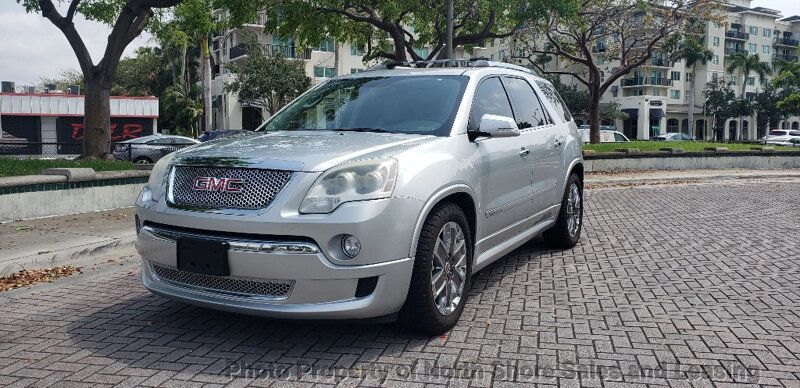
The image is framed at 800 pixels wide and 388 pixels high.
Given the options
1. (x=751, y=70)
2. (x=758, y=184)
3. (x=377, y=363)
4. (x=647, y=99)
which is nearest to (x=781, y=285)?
(x=377, y=363)

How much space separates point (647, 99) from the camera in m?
76.1

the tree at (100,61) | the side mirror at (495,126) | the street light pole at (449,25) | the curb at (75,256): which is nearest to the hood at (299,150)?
the side mirror at (495,126)

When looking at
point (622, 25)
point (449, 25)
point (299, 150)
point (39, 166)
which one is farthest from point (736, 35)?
point (299, 150)

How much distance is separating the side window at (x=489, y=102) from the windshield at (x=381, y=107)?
0.17m

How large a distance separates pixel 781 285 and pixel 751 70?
297 ft

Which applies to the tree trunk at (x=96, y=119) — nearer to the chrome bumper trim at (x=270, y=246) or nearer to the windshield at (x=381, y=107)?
the windshield at (x=381, y=107)

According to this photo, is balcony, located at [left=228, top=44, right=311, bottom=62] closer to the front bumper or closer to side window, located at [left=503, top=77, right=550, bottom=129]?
side window, located at [left=503, top=77, right=550, bottom=129]

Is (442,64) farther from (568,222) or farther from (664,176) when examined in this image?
(664,176)

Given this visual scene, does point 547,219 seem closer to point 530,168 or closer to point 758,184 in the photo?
point 530,168

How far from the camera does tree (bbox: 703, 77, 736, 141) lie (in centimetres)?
7769

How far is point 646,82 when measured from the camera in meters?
77.5

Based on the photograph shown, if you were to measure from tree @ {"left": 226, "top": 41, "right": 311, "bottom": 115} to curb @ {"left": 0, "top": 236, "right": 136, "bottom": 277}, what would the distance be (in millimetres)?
36411

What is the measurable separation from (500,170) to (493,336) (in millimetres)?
1461

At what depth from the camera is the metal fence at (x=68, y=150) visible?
16172 mm
